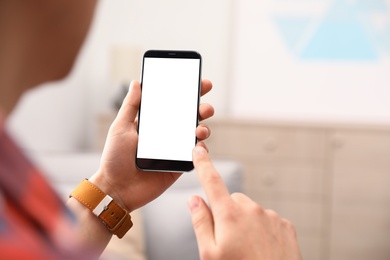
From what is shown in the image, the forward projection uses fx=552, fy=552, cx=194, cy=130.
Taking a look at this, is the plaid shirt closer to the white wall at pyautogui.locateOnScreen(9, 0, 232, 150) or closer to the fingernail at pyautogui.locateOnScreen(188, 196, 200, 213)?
the fingernail at pyautogui.locateOnScreen(188, 196, 200, 213)

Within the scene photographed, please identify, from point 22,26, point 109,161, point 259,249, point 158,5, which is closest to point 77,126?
point 158,5

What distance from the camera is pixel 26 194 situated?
0.68 feet

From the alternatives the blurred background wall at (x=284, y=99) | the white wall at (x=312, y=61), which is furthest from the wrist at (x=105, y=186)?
the white wall at (x=312, y=61)

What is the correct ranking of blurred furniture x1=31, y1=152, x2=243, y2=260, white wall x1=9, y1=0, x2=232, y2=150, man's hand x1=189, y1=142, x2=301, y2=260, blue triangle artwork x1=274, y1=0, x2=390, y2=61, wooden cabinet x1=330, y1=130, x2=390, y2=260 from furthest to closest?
white wall x1=9, y1=0, x2=232, y2=150, blue triangle artwork x1=274, y1=0, x2=390, y2=61, wooden cabinet x1=330, y1=130, x2=390, y2=260, blurred furniture x1=31, y1=152, x2=243, y2=260, man's hand x1=189, y1=142, x2=301, y2=260

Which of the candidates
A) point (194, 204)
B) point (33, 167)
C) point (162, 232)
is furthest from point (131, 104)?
point (162, 232)

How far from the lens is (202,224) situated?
65 centimetres

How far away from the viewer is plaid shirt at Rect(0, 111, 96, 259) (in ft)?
0.66

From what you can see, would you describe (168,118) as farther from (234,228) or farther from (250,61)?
(250,61)

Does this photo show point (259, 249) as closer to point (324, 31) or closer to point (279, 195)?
point (279, 195)

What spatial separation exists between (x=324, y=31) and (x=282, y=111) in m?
0.59

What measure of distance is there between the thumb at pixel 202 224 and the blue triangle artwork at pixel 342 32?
308cm

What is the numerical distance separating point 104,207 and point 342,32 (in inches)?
117

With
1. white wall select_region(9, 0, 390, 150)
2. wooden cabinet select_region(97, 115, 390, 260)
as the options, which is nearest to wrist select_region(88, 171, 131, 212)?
wooden cabinet select_region(97, 115, 390, 260)

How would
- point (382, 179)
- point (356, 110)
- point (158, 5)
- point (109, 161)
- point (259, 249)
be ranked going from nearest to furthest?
point (259, 249)
point (109, 161)
point (382, 179)
point (356, 110)
point (158, 5)
